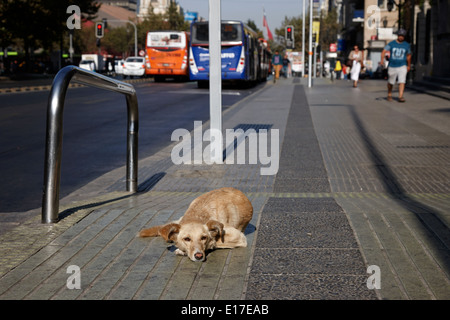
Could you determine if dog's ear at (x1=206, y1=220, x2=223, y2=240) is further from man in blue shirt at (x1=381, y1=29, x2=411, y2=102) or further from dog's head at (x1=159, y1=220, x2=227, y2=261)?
man in blue shirt at (x1=381, y1=29, x2=411, y2=102)

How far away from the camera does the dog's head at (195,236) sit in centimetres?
403

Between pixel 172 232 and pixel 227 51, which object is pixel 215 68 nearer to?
pixel 172 232

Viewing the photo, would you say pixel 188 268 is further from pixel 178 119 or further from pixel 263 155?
pixel 178 119

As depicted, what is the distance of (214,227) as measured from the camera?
4.14 meters

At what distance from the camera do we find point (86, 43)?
355 feet

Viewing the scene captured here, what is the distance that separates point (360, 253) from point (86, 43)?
108347mm

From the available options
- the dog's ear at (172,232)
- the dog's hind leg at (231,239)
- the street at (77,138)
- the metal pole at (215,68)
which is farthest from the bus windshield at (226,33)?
the dog's ear at (172,232)

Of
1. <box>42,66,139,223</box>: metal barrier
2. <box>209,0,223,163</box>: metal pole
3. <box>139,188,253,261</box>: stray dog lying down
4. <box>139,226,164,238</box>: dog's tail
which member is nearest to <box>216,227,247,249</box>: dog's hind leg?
<box>139,188,253,261</box>: stray dog lying down

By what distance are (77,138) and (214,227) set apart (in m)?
9.18

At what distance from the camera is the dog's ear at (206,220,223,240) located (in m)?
4.14

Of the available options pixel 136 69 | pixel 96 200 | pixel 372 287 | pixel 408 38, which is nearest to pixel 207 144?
pixel 96 200

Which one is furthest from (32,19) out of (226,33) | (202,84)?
(226,33)

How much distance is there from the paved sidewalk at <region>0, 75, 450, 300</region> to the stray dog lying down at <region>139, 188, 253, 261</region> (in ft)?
0.27

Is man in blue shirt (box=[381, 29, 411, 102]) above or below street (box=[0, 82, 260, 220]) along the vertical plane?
above
